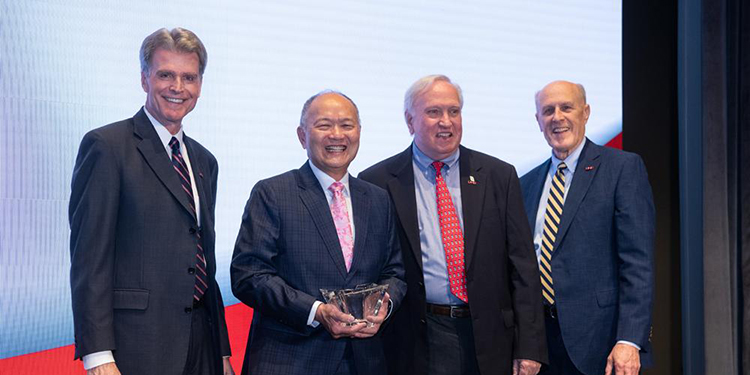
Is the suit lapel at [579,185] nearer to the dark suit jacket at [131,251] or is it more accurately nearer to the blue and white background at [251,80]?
the blue and white background at [251,80]

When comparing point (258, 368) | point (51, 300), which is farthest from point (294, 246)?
point (51, 300)

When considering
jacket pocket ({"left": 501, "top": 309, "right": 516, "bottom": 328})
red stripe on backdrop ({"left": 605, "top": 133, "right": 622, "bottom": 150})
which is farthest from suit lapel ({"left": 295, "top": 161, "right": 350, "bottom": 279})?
red stripe on backdrop ({"left": 605, "top": 133, "right": 622, "bottom": 150})

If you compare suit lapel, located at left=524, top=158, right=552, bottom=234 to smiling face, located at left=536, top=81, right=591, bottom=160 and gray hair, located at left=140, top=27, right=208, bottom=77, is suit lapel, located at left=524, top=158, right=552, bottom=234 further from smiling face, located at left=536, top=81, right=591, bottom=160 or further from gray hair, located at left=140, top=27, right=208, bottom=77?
gray hair, located at left=140, top=27, right=208, bottom=77

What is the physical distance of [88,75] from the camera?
2.96 metres

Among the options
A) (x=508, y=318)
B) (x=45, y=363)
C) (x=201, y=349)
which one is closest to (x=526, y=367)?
(x=508, y=318)

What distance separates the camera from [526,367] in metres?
2.41

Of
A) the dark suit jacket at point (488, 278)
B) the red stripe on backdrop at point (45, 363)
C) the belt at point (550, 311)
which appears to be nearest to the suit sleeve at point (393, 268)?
the dark suit jacket at point (488, 278)

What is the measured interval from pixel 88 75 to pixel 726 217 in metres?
3.45

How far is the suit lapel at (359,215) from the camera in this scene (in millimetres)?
2197

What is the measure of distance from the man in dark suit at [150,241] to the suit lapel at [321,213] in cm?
31

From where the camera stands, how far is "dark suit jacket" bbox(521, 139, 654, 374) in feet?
8.33

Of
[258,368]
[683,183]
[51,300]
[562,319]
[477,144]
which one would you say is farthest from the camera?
[683,183]

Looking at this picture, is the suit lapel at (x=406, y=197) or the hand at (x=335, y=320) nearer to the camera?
the hand at (x=335, y=320)

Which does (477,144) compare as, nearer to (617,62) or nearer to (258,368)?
(617,62)
